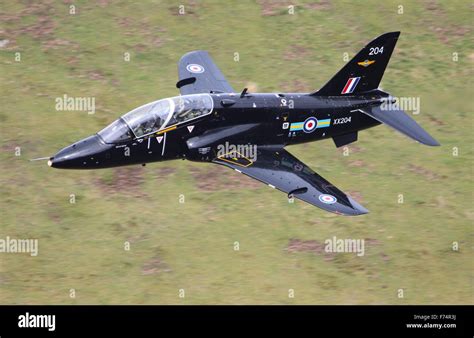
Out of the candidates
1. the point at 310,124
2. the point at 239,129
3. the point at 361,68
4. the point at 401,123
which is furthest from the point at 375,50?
the point at 239,129

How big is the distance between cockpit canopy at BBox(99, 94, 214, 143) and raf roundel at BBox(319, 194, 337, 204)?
4450 millimetres

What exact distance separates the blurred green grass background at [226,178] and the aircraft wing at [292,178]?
182 centimetres

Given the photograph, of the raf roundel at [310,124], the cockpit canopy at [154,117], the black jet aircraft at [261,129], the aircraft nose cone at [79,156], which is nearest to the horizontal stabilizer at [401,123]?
the black jet aircraft at [261,129]

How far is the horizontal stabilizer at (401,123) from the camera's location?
27.6 meters

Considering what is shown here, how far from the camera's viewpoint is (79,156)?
2591 centimetres

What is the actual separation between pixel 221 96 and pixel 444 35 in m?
14.6

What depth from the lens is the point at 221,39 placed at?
120 ft

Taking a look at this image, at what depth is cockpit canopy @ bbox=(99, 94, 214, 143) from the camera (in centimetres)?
2627

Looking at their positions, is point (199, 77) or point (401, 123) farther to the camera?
point (199, 77)

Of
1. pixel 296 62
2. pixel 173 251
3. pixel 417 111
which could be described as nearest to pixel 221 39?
pixel 296 62

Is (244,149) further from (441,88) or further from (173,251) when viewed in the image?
(441,88)

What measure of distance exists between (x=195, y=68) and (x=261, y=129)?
4608 mm

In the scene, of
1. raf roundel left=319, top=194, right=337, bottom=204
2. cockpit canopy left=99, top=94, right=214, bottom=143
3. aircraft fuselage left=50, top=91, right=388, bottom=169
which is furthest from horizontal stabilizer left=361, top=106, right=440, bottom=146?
cockpit canopy left=99, top=94, right=214, bottom=143

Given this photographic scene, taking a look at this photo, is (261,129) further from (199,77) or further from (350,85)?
(199,77)
